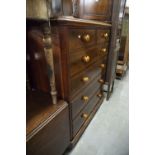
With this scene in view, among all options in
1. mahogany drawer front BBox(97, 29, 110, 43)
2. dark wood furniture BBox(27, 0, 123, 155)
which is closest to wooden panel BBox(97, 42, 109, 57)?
mahogany drawer front BBox(97, 29, 110, 43)

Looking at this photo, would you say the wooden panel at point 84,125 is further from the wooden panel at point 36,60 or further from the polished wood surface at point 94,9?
the polished wood surface at point 94,9

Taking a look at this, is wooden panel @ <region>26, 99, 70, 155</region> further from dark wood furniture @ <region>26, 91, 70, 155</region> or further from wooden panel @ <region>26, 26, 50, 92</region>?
wooden panel @ <region>26, 26, 50, 92</region>

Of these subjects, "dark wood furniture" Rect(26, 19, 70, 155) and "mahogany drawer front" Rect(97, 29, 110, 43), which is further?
"mahogany drawer front" Rect(97, 29, 110, 43)

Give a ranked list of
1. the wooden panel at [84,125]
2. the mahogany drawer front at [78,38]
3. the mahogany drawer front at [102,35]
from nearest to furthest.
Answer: the mahogany drawer front at [78,38]
the wooden panel at [84,125]
the mahogany drawer front at [102,35]

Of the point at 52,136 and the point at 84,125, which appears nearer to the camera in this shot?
the point at 52,136

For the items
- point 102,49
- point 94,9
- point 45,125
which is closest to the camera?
point 45,125

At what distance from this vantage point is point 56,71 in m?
0.86

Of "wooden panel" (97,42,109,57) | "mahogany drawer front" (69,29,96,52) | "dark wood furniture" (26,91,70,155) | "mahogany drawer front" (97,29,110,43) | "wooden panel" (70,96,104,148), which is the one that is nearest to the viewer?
"dark wood furniture" (26,91,70,155)

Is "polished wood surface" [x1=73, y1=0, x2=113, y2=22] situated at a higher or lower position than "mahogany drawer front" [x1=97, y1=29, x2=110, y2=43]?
higher

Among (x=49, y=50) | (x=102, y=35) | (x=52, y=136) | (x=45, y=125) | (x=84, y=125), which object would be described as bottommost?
(x=84, y=125)

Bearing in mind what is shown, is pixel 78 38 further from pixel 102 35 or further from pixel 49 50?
pixel 102 35

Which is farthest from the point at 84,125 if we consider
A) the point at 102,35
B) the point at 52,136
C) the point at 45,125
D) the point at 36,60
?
the point at 102,35

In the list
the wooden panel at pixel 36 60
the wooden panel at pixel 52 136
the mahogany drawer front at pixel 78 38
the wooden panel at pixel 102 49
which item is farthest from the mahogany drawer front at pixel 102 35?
the wooden panel at pixel 52 136
